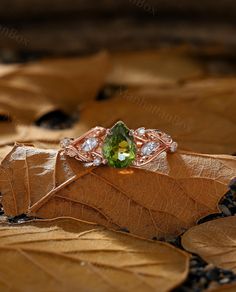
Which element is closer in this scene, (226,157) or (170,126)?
(226,157)

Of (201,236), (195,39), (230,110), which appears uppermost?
(195,39)

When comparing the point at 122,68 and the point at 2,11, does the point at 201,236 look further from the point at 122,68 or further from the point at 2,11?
the point at 2,11

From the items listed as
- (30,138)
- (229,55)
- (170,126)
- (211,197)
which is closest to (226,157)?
(211,197)

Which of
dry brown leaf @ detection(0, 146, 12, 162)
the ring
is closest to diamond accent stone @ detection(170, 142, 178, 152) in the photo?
the ring

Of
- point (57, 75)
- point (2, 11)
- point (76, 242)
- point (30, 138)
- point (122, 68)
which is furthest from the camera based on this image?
point (2, 11)

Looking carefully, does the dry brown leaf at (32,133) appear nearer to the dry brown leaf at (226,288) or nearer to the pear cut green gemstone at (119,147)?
the pear cut green gemstone at (119,147)

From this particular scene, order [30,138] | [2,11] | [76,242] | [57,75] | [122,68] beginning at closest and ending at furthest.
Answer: [76,242], [30,138], [57,75], [122,68], [2,11]

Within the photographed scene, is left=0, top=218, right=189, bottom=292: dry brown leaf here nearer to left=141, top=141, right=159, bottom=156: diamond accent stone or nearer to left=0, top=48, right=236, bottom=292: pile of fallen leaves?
left=0, top=48, right=236, bottom=292: pile of fallen leaves

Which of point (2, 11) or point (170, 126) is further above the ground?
point (2, 11)

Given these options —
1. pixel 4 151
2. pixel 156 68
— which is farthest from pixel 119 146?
pixel 156 68
